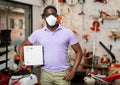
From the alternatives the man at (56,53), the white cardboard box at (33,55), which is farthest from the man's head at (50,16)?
the white cardboard box at (33,55)

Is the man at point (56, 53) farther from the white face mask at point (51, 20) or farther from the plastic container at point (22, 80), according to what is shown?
the plastic container at point (22, 80)

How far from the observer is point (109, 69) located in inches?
166

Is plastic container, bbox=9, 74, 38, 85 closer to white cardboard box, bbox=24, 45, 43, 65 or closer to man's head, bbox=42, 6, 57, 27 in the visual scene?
white cardboard box, bbox=24, 45, 43, 65

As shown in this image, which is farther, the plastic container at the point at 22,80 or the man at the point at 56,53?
the plastic container at the point at 22,80

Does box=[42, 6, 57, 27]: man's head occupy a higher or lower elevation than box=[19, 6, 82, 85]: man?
higher

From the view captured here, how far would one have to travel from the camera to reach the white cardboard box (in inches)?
85.7

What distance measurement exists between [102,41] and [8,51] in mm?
1936

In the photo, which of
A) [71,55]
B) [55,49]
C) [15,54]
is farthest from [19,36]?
[55,49]

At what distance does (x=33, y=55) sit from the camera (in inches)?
88.8

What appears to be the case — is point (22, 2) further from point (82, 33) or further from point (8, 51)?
point (82, 33)

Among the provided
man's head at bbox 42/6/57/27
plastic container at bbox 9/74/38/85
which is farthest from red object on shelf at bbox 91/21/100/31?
man's head at bbox 42/6/57/27

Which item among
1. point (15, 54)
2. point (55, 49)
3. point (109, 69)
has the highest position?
point (55, 49)

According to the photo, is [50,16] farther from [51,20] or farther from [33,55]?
[33,55]

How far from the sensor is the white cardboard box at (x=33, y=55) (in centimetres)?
218
